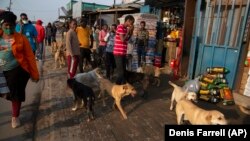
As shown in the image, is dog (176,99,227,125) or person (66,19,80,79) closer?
dog (176,99,227,125)

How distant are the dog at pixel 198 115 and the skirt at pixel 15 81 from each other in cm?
290

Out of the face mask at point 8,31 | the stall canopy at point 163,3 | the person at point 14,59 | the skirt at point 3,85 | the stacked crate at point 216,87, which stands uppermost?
the stall canopy at point 163,3

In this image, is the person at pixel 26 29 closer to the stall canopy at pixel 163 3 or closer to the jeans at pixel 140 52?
the jeans at pixel 140 52

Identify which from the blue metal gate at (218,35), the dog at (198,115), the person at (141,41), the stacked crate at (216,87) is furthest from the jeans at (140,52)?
the dog at (198,115)

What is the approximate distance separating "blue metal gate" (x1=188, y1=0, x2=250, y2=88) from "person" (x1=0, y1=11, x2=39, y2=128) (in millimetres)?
5079

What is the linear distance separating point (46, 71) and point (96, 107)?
4.93m

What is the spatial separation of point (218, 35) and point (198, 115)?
4.06m

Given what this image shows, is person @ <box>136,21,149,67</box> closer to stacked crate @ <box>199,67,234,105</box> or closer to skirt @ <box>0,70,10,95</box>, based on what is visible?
stacked crate @ <box>199,67,234,105</box>

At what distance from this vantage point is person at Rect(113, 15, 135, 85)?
242 inches

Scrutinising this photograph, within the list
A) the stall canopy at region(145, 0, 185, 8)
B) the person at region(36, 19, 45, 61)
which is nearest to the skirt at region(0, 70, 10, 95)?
the person at region(36, 19, 45, 61)

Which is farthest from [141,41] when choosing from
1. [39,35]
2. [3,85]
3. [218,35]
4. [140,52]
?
[3,85]

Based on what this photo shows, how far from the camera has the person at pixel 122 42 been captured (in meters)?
6.14

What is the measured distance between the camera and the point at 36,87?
7.87 metres

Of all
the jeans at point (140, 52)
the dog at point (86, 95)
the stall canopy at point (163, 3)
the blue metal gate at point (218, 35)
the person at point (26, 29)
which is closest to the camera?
the dog at point (86, 95)
